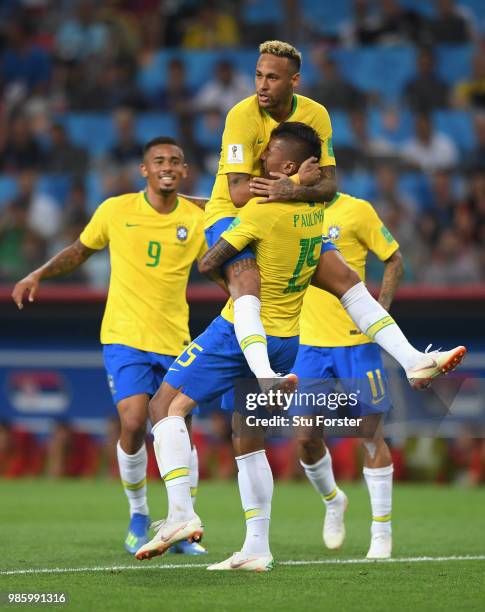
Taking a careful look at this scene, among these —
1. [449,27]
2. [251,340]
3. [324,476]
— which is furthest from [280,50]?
[449,27]

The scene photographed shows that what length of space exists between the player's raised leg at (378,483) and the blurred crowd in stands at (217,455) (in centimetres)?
658

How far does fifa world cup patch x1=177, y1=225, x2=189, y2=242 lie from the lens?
9.50 meters

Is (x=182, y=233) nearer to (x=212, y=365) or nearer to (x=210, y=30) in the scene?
(x=212, y=365)

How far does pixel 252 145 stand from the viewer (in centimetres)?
738

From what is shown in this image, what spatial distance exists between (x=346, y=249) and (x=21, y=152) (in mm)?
10153

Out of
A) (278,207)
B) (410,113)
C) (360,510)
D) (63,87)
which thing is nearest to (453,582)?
(278,207)

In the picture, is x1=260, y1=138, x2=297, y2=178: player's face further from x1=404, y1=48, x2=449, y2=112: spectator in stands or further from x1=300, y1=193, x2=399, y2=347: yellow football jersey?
x1=404, y1=48, x2=449, y2=112: spectator in stands

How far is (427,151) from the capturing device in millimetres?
17203

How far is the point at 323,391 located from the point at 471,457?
7.46 m

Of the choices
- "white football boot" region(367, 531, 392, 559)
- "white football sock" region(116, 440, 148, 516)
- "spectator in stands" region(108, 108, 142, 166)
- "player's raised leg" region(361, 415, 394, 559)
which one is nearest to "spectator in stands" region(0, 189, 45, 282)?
"spectator in stands" region(108, 108, 142, 166)

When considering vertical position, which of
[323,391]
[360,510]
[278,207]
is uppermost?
[278,207]

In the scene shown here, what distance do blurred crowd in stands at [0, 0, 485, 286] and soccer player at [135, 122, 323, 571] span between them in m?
8.02

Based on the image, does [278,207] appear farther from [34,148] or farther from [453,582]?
[34,148]

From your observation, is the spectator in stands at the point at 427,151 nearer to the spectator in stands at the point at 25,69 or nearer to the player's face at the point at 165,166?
the spectator in stands at the point at 25,69
